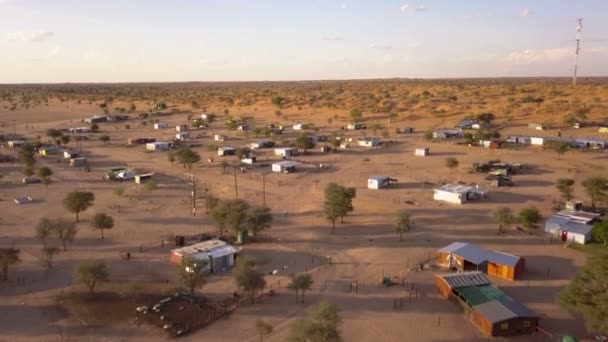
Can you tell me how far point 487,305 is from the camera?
20.5 metres

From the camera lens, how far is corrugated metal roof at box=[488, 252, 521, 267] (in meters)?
24.9

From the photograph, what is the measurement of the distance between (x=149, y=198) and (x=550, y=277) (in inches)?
1150

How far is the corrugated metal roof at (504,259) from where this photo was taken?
81.6ft

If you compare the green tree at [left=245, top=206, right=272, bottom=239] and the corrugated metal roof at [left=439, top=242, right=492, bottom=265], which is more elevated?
the green tree at [left=245, top=206, right=272, bottom=239]

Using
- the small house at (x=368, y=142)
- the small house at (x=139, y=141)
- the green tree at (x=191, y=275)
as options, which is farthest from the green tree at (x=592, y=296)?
the small house at (x=139, y=141)

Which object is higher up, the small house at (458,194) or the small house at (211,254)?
the small house at (458,194)

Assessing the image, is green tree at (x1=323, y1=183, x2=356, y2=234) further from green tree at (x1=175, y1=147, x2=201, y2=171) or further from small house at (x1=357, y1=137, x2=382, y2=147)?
small house at (x1=357, y1=137, x2=382, y2=147)

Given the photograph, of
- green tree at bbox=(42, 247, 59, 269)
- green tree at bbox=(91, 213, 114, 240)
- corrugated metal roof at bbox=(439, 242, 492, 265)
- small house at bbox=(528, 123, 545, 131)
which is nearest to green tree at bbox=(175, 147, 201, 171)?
green tree at bbox=(91, 213, 114, 240)

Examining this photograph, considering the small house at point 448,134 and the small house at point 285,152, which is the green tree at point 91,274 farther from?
the small house at point 448,134

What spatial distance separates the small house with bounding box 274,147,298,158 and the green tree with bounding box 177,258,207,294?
3545 centimetres

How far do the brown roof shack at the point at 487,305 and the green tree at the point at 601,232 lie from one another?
9.23 metres

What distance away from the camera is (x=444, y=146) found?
206ft

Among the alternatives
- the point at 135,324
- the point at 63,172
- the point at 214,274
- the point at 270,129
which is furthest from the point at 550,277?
the point at 270,129

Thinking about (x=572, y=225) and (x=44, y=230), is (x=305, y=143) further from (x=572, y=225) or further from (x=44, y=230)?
(x=44, y=230)
